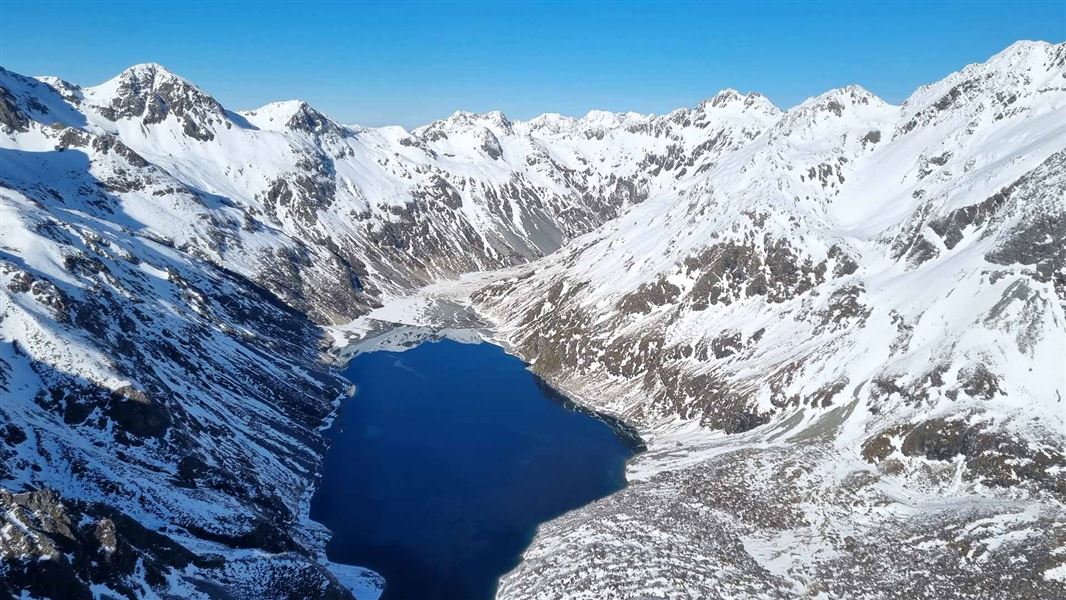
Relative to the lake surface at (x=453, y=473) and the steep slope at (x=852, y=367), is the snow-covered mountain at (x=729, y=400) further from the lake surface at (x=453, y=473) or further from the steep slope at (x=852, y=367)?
the lake surface at (x=453, y=473)

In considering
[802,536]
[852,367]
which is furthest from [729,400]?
[802,536]

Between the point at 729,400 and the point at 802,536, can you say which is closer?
the point at 802,536

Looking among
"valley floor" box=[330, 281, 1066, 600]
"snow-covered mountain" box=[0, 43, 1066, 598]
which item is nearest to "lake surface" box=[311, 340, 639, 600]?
"snow-covered mountain" box=[0, 43, 1066, 598]

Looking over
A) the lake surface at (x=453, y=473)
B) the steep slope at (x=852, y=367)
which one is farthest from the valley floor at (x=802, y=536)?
the lake surface at (x=453, y=473)

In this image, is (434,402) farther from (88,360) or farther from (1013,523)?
(1013,523)

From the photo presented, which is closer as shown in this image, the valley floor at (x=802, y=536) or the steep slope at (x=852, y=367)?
the valley floor at (x=802, y=536)

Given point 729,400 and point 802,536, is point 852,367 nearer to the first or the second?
point 729,400

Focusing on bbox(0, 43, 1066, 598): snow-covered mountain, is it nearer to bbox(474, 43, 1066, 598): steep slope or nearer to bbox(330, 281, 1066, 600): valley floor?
bbox(330, 281, 1066, 600): valley floor
